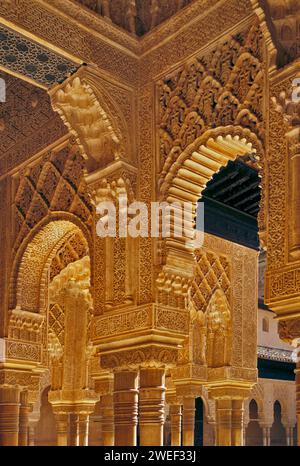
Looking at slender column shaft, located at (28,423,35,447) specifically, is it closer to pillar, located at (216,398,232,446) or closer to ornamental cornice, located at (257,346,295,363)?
pillar, located at (216,398,232,446)

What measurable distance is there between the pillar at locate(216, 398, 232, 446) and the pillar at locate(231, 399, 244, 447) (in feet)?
0.18

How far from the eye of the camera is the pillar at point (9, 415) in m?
8.38

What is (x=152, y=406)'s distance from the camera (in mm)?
6469

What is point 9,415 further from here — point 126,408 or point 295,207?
point 295,207

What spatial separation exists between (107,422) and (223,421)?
1667 millimetres

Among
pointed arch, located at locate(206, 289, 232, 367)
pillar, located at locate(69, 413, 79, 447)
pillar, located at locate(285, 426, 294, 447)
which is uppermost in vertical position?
pointed arch, located at locate(206, 289, 232, 367)

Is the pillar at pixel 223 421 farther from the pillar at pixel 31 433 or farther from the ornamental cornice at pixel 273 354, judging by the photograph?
the ornamental cornice at pixel 273 354

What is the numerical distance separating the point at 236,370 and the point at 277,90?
5.59 metres

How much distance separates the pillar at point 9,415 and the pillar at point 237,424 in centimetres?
302

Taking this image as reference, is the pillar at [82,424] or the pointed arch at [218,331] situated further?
the pillar at [82,424]

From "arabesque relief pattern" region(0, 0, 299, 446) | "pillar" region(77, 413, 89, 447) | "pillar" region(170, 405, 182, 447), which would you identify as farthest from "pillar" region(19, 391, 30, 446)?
"pillar" region(170, 405, 182, 447)

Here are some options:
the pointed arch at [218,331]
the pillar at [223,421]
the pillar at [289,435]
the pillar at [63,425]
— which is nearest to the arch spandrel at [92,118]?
the pointed arch at [218,331]

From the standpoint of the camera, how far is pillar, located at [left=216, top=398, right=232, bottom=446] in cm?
984
